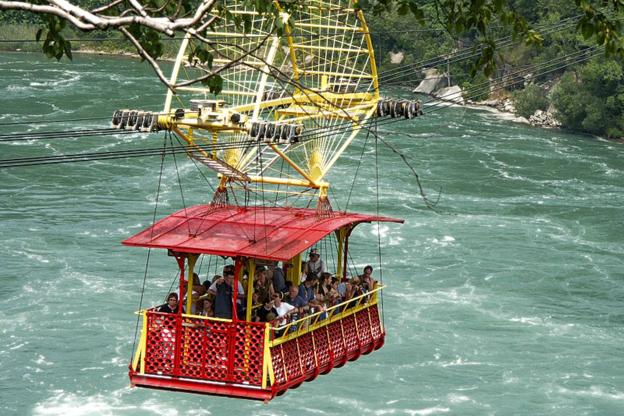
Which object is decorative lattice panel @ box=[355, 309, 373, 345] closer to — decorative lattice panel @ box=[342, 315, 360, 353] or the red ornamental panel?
the red ornamental panel

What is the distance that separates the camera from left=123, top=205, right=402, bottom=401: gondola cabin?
53.4 feet

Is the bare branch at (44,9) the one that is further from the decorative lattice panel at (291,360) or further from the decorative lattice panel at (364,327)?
the decorative lattice panel at (364,327)

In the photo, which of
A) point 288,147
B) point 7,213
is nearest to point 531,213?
point 7,213

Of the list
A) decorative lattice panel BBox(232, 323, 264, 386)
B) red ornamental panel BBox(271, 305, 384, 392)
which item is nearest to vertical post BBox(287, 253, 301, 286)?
red ornamental panel BBox(271, 305, 384, 392)

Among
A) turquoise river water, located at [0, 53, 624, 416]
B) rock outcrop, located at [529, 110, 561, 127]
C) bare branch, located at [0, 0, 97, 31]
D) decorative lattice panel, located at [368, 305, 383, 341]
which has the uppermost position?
bare branch, located at [0, 0, 97, 31]

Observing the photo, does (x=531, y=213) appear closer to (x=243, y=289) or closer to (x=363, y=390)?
(x=363, y=390)

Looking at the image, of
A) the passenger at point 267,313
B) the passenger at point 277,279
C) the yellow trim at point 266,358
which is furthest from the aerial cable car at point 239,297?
the passenger at point 277,279

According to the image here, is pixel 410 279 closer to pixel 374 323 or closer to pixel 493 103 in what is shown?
pixel 374 323

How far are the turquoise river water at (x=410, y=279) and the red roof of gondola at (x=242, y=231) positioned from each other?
8.52 meters

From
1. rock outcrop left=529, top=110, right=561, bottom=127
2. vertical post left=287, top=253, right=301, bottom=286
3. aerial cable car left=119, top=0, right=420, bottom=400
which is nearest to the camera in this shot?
aerial cable car left=119, top=0, right=420, bottom=400

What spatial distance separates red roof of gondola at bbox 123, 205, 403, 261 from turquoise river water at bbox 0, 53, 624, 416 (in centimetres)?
852

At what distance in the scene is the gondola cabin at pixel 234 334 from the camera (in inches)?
640

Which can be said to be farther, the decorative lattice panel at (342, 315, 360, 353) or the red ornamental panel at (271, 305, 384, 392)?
the decorative lattice panel at (342, 315, 360, 353)

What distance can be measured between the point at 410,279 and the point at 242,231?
17.5 m
